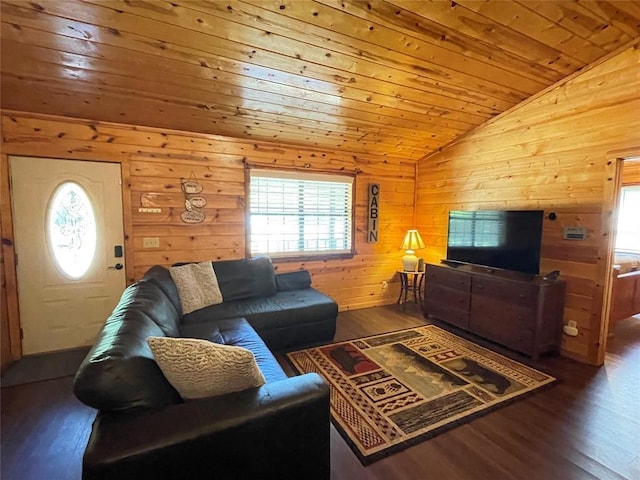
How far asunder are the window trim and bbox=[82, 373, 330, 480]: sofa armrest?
8.61 feet

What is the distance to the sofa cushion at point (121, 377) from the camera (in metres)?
1.12

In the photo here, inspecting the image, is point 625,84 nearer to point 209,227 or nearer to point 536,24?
point 536,24

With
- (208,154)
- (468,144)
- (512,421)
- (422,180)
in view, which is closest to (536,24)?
(468,144)

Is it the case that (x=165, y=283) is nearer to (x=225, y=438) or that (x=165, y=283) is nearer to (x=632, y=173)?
(x=225, y=438)

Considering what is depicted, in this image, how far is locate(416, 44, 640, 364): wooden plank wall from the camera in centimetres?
276

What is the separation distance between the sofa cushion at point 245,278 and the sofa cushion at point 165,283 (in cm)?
49

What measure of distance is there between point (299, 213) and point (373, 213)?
1.14 metres

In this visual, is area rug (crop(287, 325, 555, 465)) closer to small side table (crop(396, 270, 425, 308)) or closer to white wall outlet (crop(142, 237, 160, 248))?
small side table (crop(396, 270, 425, 308))

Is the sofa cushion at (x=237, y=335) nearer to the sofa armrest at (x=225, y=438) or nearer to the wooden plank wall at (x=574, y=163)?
the sofa armrest at (x=225, y=438)

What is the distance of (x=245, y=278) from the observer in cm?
347

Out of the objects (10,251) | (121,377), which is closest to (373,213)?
(121,377)

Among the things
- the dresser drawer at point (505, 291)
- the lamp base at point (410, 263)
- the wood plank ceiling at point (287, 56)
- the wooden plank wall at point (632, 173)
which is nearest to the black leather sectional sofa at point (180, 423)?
the wood plank ceiling at point (287, 56)

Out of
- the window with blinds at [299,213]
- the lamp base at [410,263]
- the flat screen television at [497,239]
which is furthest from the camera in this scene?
the lamp base at [410,263]

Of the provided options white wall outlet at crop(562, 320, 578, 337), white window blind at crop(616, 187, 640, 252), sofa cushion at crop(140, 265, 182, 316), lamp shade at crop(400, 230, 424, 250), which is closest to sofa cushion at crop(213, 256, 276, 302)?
sofa cushion at crop(140, 265, 182, 316)
